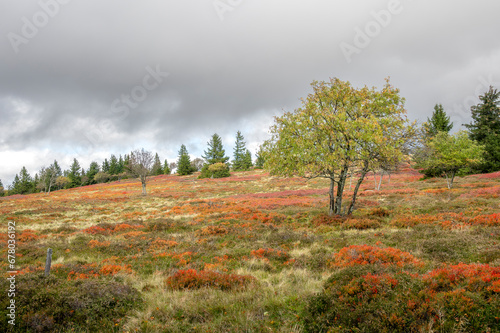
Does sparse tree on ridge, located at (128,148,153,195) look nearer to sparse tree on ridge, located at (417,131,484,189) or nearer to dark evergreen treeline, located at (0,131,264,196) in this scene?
dark evergreen treeline, located at (0,131,264,196)

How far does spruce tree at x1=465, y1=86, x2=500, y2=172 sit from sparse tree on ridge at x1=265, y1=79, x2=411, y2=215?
39.9 metres

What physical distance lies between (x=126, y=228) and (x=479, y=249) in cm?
1996

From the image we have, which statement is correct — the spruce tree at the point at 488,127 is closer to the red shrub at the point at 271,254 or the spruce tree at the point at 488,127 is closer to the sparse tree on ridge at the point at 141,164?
the red shrub at the point at 271,254

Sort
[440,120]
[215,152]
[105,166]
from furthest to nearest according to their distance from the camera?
[105,166] < [215,152] < [440,120]

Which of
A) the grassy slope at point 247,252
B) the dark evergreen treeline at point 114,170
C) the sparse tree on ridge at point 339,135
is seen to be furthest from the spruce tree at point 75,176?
the sparse tree on ridge at point 339,135

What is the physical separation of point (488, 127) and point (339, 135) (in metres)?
46.6

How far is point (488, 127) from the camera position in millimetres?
42844

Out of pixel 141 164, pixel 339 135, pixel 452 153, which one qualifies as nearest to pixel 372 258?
pixel 339 135

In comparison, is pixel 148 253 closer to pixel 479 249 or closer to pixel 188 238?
pixel 188 238

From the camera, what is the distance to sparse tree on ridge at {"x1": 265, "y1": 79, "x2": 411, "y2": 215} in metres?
14.4

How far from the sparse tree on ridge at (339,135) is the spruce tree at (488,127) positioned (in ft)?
131

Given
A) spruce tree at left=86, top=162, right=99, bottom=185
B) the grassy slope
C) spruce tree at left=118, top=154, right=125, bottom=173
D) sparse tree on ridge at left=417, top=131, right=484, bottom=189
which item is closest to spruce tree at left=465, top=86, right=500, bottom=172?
sparse tree on ridge at left=417, top=131, right=484, bottom=189

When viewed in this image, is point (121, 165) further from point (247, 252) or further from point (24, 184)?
point (247, 252)

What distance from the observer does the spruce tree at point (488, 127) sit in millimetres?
40625
